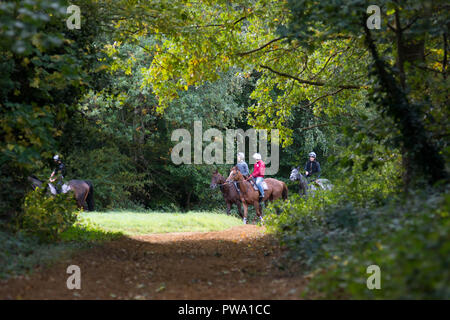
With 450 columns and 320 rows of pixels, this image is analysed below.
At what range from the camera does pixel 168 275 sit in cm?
812

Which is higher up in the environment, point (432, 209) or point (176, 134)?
point (176, 134)

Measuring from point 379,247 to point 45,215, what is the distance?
6936 millimetres

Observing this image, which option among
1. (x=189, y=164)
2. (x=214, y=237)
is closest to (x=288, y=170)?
(x=189, y=164)

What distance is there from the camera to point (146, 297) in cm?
651

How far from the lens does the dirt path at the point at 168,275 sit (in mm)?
6480

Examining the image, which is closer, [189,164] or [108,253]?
[108,253]

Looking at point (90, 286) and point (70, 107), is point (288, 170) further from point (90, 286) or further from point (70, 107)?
point (90, 286)

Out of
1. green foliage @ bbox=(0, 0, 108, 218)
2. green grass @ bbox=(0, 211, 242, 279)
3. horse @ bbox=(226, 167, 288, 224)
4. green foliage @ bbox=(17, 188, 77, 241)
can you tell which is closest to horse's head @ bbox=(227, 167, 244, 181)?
horse @ bbox=(226, 167, 288, 224)

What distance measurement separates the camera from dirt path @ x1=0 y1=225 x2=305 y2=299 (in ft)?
21.3

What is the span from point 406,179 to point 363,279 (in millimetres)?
3731

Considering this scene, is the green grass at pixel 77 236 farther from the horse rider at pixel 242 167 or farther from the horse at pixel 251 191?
the horse rider at pixel 242 167

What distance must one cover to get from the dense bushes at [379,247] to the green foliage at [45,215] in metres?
4.45

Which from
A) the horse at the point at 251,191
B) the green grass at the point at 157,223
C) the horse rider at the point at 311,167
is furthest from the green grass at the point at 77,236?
the horse rider at the point at 311,167

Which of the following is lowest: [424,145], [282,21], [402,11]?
[424,145]
